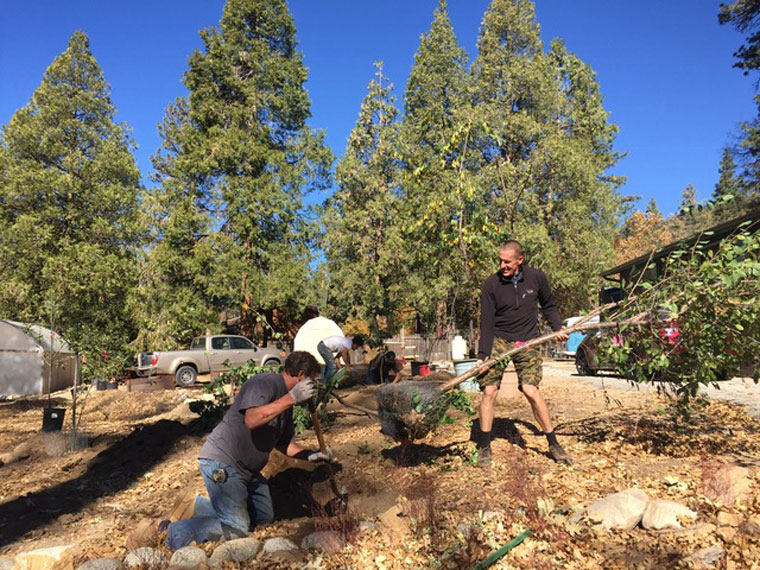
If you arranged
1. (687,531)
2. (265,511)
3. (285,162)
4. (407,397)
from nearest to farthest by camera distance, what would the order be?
(687,531) → (265,511) → (407,397) → (285,162)

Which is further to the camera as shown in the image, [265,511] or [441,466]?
[441,466]

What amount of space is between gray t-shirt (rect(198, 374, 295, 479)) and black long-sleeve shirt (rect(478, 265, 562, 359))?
1.79 m

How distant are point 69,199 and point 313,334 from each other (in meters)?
21.0

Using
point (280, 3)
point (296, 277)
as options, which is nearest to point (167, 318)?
point (296, 277)

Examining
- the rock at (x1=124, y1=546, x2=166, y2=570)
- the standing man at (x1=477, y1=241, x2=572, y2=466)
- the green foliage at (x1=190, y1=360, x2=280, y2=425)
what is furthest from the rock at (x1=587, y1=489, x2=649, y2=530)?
the green foliage at (x1=190, y1=360, x2=280, y2=425)

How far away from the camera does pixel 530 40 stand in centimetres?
2264

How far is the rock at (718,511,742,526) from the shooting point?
271 cm

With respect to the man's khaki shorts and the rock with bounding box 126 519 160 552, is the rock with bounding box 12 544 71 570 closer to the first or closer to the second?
the rock with bounding box 126 519 160 552

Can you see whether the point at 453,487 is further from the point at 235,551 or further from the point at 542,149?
the point at 542,149

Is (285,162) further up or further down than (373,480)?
further up

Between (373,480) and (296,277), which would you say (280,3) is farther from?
(373,480)

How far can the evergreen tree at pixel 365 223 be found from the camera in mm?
23188

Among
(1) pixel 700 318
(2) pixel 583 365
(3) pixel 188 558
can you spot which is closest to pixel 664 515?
(1) pixel 700 318

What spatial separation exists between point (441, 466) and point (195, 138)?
19.7 m
